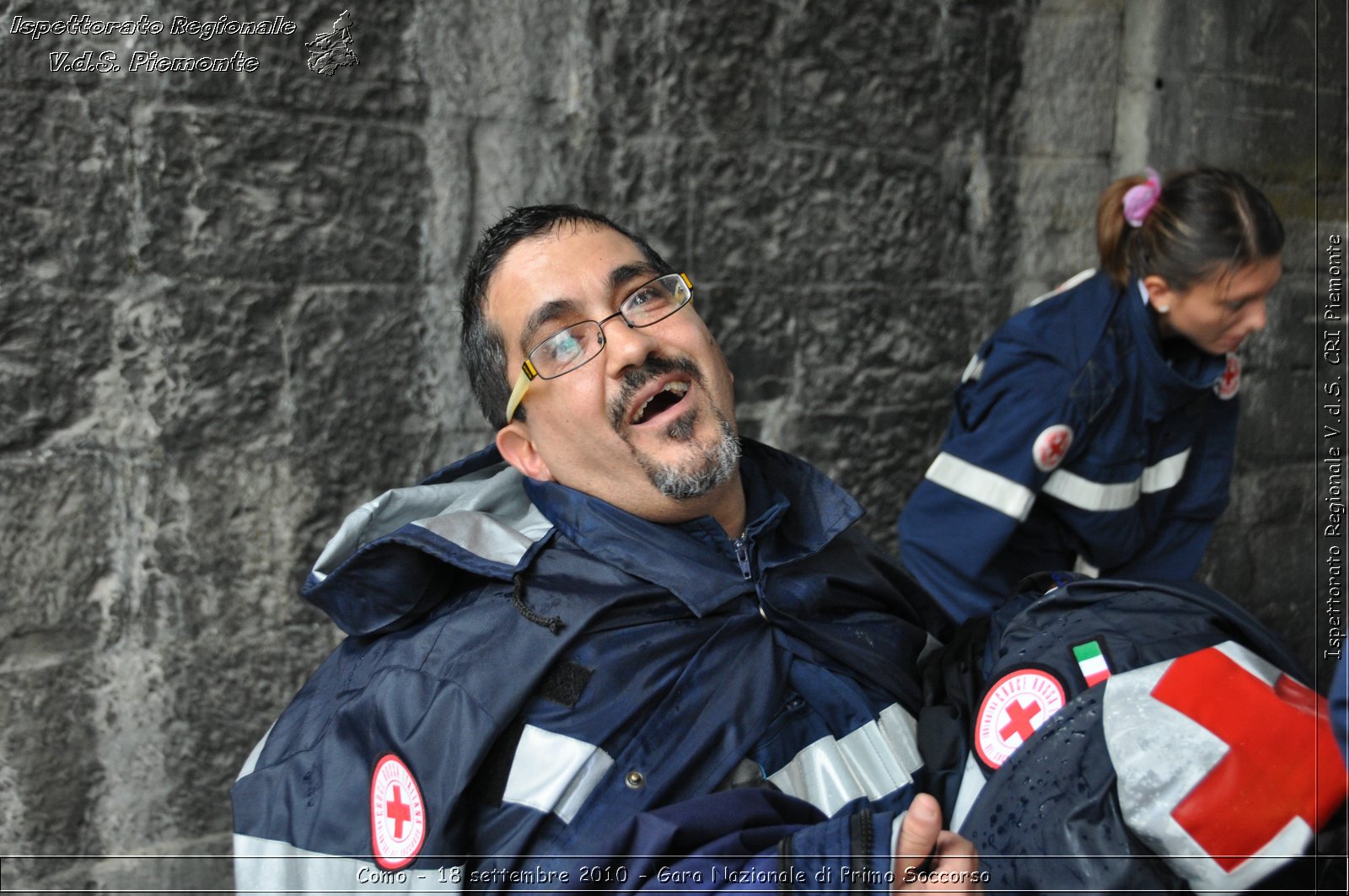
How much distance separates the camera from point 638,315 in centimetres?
200

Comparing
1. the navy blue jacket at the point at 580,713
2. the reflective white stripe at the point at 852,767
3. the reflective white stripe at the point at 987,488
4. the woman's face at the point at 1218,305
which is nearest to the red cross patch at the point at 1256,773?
the navy blue jacket at the point at 580,713

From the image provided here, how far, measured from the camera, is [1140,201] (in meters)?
3.00

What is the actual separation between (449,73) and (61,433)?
1.18 metres

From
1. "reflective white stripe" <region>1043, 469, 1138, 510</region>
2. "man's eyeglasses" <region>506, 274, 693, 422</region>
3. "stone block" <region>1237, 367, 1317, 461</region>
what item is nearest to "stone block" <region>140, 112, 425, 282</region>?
"man's eyeglasses" <region>506, 274, 693, 422</region>

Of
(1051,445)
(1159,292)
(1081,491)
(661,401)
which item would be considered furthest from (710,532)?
(1159,292)

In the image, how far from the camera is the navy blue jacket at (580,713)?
1.55 meters

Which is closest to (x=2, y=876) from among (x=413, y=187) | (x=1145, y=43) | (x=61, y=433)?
(x=61, y=433)

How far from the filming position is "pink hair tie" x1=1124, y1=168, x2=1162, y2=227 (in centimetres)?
300

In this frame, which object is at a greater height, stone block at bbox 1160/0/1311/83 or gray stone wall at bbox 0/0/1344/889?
stone block at bbox 1160/0/1311/83

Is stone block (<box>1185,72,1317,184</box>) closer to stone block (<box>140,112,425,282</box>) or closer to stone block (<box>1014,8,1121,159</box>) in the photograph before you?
stone block (<box>1014,8,1121,159</box>)

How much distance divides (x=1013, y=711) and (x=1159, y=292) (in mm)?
1744

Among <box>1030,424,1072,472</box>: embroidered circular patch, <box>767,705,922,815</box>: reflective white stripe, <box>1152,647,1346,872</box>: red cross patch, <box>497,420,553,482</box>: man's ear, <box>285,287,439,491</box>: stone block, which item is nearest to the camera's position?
<box>1152,647,1346,872</box>: red cross patch

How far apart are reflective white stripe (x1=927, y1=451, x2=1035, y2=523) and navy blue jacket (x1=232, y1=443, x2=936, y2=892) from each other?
0.93 meters

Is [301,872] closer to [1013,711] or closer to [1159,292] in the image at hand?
[1013,711]
